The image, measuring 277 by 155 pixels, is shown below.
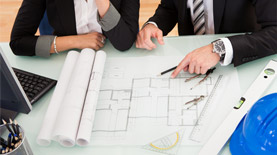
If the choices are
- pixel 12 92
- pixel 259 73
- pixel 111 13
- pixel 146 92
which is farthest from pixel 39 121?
pixel 259 73

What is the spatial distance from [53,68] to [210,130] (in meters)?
0.69

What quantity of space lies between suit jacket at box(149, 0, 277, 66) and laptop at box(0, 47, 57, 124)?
64cm

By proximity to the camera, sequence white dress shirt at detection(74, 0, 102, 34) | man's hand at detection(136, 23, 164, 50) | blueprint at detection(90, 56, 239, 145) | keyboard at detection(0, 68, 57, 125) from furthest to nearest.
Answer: white dress shirt at detection(74, 0, 102, 34) < man's hand at detection(136, 23, 164, 50) < keyboard at detection(0, 68, 57, 125) < blueprint at detection(90, 56, 239, 145)

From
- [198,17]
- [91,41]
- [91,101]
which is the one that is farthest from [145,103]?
[198,17]

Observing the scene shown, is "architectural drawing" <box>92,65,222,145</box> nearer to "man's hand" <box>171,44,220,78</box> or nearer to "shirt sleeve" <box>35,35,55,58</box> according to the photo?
"man's hand" <box>171,44,220,78</box>

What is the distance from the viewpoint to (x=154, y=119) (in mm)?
1126

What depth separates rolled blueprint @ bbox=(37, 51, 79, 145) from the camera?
107cm

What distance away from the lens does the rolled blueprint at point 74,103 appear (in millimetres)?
1053

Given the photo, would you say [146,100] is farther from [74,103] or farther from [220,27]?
[220,27]

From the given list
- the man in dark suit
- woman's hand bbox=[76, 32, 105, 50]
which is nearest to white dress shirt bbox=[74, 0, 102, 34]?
woman's hand bbox=[76, 32, 105, 50]

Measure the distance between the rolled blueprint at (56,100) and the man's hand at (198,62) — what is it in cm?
40

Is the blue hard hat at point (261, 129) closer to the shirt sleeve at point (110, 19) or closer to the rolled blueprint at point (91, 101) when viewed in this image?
the rolled blueprint at point (91, 101)

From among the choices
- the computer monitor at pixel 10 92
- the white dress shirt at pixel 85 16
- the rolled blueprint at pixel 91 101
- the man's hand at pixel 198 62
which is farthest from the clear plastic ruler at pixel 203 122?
the white dress shirt at pixel 85 16

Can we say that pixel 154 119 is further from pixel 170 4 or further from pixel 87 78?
pixel 170 4
